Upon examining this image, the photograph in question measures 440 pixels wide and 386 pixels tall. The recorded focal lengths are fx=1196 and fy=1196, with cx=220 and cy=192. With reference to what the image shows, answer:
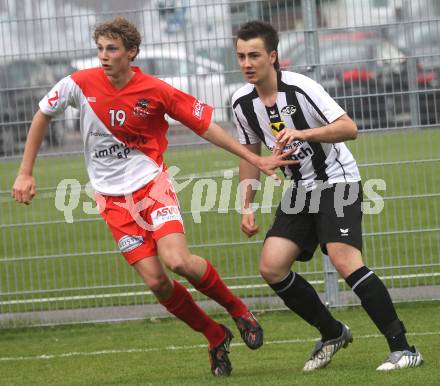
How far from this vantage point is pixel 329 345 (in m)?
7.60

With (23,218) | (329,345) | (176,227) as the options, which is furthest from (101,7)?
(329,345)

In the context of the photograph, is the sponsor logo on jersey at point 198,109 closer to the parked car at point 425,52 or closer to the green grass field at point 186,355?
the green grass field at point 186,355

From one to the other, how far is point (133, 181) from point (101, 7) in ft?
10.4

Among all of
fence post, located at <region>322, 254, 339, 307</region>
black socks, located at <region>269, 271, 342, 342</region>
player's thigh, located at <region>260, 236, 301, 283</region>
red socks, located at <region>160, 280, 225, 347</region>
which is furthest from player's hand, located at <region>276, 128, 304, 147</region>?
fence post, located at <region>322, 254, 339, 307</region>

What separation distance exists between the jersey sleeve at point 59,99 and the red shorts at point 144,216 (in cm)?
65

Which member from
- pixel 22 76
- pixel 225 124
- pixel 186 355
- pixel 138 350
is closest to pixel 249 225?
pixel 186 355

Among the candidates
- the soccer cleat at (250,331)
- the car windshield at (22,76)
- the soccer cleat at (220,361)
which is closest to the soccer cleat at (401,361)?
the soccer cleat at (250,331)

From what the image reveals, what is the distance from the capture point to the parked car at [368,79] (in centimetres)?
995

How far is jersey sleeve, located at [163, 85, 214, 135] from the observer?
7.43m

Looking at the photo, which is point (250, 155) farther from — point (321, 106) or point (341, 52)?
point (341, 52)

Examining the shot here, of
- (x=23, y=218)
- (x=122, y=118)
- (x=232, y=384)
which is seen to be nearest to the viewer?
(x=232, y=384)

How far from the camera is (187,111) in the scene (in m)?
7.45

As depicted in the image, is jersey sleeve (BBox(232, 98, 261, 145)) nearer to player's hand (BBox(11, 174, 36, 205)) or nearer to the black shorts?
the black shorts

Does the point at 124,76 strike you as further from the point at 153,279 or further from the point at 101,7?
the point at 101,7
